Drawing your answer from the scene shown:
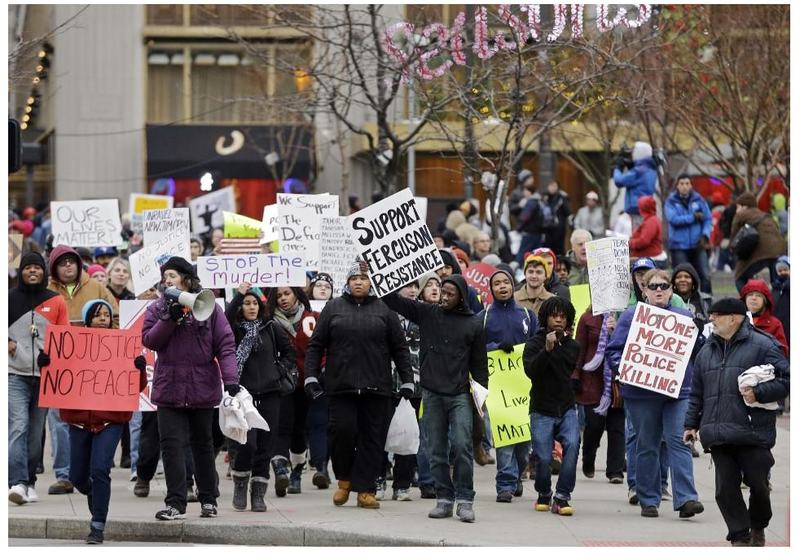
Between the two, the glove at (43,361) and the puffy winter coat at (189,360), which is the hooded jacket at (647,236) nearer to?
the puffy winter coat at (189,360)

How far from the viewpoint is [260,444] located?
11289 millimetres

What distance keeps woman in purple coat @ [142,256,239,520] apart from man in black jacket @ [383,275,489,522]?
4.29 feet

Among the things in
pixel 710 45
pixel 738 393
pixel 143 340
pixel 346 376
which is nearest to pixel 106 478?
pixel 143 340

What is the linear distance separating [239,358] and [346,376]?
2.53 feet

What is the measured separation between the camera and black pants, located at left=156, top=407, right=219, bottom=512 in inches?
414

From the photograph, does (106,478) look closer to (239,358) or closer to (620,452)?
(239,358)

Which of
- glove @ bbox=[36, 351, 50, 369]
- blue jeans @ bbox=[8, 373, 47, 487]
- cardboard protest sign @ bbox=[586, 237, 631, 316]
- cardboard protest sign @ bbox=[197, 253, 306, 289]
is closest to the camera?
glove @ bbox=[36, 351, 50, 369]

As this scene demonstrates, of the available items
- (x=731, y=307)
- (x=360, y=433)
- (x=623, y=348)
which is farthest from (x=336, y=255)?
(x=731, y=307)

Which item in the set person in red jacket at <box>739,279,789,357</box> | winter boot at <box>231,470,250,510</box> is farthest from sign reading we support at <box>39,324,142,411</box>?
person in red jacket at <box>739,279,789,357</box>

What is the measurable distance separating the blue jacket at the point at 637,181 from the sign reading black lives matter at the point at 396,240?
889cm

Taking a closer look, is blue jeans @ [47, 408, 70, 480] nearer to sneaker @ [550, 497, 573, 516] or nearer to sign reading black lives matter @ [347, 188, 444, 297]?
sign reading black lives matter @ [347, 188, 444, 297]

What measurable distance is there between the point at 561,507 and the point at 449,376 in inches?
46.0

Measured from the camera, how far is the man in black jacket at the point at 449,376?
10891 mm

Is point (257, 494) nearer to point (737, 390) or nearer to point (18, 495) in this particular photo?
point (18, 495)
